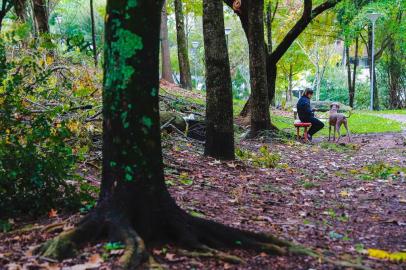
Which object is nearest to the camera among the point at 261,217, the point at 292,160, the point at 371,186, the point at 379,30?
the point at 261,217

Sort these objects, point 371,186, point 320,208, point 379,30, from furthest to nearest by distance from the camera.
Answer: point 379,30
point 371,186
point 320,208

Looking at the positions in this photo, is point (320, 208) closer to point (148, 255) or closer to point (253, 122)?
point (148, 255)

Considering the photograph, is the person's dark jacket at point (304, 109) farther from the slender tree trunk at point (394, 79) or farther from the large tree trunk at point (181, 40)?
the slender tree trunk at point (394, 79)

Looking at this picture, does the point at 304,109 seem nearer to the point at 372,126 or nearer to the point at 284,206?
the point at 372,126

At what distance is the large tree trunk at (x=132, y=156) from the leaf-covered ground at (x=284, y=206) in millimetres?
161

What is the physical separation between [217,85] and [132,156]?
5781 mm

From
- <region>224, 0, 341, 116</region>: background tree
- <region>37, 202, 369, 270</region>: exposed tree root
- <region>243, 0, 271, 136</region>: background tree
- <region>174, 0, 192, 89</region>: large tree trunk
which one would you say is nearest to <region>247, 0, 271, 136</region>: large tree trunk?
<region>243, 0, 271, 136</region>: background tree

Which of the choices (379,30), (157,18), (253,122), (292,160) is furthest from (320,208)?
(379,30)

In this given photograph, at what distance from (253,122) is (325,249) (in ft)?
33.7

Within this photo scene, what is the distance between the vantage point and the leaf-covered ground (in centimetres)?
436

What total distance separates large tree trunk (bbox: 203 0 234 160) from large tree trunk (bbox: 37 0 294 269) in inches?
215

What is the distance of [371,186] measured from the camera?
8992 mm

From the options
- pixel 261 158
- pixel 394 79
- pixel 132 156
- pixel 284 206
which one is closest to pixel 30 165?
pixel 132 156

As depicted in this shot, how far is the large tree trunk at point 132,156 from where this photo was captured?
4375mm
